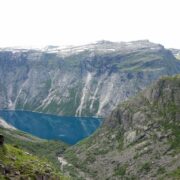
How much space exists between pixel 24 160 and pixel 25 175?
1352cm

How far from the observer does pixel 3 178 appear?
9419cm

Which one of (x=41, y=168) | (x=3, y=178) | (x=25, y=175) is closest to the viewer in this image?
(x=3, y=178)

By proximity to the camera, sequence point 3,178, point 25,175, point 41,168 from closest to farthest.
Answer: point 3,178
point 25,175
point 41,168

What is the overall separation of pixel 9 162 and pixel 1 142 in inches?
311

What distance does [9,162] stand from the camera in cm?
10469

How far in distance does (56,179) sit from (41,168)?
5.54 m

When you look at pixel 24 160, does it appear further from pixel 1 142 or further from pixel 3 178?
pixel 3 178

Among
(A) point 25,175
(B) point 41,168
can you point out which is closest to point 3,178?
(A) point 25,175

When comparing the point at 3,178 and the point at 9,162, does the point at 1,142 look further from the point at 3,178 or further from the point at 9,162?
the point at 3,178

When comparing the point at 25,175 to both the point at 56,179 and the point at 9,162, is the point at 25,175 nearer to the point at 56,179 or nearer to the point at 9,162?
the point at 9,162

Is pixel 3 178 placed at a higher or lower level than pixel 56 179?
higher

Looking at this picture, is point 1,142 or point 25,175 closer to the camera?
point 25,175

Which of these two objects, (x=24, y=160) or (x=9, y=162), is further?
(x=24, y=160)

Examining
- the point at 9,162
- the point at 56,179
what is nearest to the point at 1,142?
the point at 9,162
